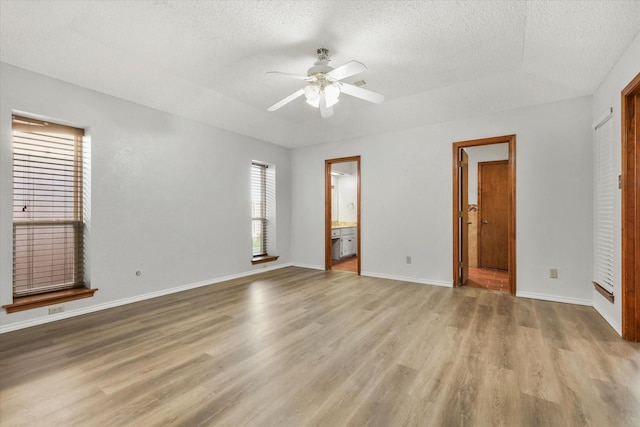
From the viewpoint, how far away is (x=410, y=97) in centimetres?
418

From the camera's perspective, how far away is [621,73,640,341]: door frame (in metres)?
2.56

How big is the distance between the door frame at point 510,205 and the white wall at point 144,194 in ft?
11.4

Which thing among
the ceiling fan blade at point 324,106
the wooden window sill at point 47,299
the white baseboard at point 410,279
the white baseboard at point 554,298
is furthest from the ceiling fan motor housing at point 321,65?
the white baseboard at point 554,298

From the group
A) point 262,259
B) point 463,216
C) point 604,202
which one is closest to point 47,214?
point 262,259

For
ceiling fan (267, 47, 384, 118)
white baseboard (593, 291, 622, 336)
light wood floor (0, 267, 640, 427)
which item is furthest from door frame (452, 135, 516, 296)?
ceiling fan (267, 47, 384, 118)

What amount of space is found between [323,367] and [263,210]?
4.22m

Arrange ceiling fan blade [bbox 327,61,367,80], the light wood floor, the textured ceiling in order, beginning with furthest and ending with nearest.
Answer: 1. ceiling fan blade [bbox 327,61,367,80]
2. the textured ceiling
3. the light wood floor

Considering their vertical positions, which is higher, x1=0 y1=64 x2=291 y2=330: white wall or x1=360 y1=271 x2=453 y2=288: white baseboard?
x1=0 y1=64 x2=291 y2=330: white wall

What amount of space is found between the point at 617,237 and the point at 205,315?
4.26 metres

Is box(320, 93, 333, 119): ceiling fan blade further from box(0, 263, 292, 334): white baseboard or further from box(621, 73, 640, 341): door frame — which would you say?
box(0, 263, 292, 334): white baseboard

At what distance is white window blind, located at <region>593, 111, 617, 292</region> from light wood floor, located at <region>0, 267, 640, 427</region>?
20.7 inches

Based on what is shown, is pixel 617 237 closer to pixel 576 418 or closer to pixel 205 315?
pixel 576 418

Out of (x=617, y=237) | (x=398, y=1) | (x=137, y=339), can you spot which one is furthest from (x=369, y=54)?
(x=137, y=339)

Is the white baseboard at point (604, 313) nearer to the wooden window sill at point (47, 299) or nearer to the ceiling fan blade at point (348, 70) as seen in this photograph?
the ceiling fan blade at point (348, 70)
